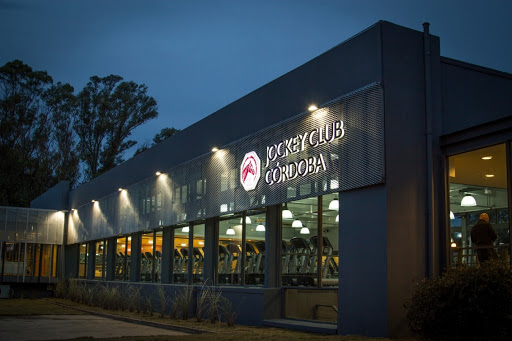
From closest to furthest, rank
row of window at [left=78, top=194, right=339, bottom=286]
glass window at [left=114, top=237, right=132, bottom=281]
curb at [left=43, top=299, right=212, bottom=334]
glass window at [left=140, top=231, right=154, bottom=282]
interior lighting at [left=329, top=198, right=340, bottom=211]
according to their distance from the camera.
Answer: interior lighting at [left=329, top=198, right=340, bottom=211] < row of window at [left=78, top=194, right=339, bottom=286] < curb at [left=43, top=299, right=212, bottom=334] < glass window at [left=140, top=231, right=154, bottom=282] < glass window at [left=114, top=237, right=132, bottom=281]

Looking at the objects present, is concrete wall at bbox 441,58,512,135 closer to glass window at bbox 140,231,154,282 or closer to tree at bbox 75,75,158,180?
glass window at bbox 140,231,154,282

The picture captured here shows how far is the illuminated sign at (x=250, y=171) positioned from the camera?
14.8 meters

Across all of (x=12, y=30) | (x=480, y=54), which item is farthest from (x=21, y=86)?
(x=480, y=54)

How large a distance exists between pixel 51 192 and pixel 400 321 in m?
28.8

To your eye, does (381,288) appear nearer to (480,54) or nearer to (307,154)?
(307,154)

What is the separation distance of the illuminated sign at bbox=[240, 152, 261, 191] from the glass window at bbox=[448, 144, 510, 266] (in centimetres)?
476

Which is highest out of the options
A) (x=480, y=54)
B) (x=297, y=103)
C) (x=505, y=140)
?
(x=480, y=54)

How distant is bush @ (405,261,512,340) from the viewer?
28.3ft

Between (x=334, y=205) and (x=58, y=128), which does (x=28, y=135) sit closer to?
(x=58, y=128)

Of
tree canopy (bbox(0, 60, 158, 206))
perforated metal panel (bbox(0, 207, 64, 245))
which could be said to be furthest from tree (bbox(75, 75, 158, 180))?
perforated metal panel (bbox(0, 207, 64, 245))

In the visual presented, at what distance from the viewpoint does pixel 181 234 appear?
19594 mm

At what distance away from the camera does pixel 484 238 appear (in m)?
10.6

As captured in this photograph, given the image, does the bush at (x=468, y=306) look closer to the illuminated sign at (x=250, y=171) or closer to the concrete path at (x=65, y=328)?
the concrete path at (x=65, y=328)

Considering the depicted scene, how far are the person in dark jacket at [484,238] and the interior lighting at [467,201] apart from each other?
0.63 m
